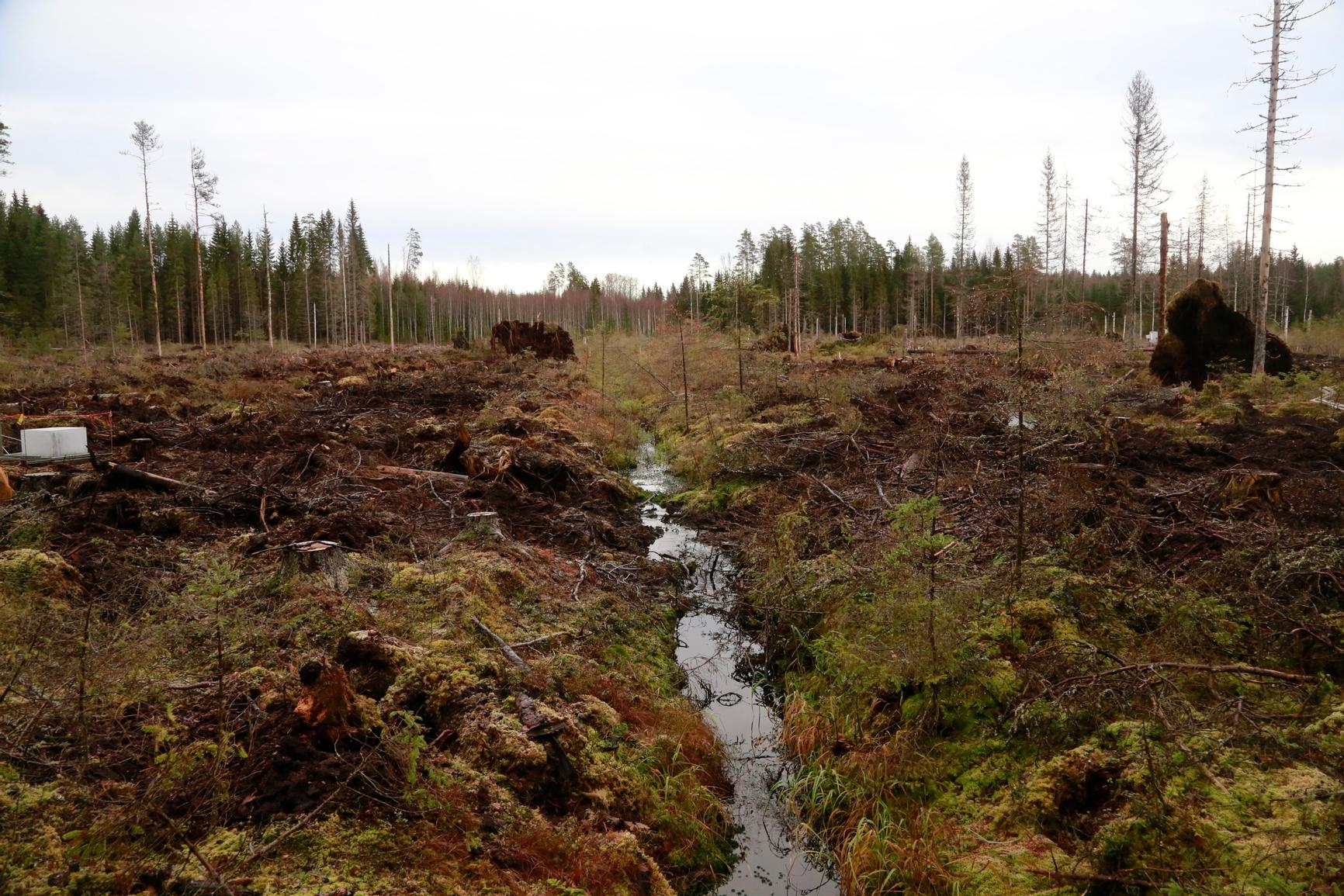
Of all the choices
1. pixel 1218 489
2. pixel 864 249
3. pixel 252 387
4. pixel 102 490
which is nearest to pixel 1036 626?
pixel 1218 489

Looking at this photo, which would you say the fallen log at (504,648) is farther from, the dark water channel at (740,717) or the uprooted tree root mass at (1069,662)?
the uprooted tree root mass at (1069,662)

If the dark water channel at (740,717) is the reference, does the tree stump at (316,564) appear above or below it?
above

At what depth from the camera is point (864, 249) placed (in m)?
73.6

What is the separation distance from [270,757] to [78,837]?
725 millimetres

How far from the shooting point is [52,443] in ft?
28.9

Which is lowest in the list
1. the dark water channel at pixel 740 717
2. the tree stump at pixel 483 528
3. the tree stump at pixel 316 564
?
the dark water channel at pixel 740 717

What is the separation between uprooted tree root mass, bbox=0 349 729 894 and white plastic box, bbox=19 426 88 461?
70cm

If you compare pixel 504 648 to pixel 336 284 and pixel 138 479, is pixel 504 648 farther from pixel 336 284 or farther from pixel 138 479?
pixel 336 284

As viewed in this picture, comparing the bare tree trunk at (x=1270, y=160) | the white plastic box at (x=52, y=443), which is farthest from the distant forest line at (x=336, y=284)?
the white plastic box at (x=52, y=443)

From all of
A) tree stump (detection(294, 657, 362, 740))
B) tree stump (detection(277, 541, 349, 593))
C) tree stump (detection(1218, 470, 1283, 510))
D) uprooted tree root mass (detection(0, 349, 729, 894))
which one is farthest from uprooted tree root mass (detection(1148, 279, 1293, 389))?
tree stump (detection(294, 657, 362, 740))

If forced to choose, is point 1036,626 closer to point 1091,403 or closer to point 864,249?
point 1091,403

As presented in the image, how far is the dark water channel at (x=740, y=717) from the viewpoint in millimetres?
4297

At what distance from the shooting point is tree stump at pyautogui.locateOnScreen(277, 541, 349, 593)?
5.45 meters

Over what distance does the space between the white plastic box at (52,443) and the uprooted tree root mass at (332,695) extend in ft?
2.30
